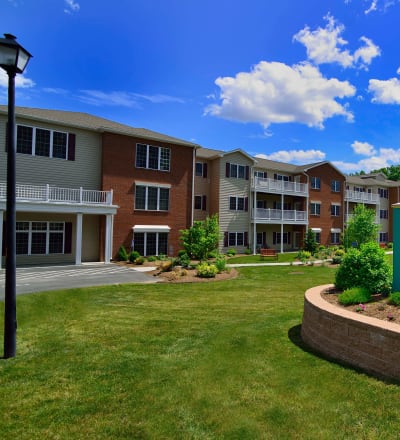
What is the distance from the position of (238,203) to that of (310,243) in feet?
29.4

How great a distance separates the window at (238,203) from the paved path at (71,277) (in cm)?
1356

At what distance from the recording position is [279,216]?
31.9 m

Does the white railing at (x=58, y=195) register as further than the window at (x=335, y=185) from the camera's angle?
No

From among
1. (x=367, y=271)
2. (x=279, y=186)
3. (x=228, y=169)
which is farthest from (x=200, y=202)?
(x=367, y=271)

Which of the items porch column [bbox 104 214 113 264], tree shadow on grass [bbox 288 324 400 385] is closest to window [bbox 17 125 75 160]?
porch column [bbox 104 214 113 264]

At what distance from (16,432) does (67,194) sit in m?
18.7

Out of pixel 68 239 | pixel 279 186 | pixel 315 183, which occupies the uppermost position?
pixel 315 183

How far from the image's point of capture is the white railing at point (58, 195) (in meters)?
18.2

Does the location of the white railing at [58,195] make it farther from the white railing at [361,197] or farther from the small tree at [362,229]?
the white railing at [361,197]

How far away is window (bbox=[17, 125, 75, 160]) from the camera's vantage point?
761 inches

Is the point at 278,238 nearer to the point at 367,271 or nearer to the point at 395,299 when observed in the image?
the point at 367,271

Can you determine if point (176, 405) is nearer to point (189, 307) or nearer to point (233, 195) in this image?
point (189, 307)

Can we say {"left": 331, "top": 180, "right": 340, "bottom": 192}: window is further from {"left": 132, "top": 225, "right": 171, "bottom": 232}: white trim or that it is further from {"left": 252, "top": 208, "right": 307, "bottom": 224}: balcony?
{"left": 132, "top": 225, "right": 171, "bottom": 232}: white trim

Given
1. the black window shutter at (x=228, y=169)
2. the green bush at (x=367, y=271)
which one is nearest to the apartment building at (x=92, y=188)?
the black window shutter at (x=228, y=169)
